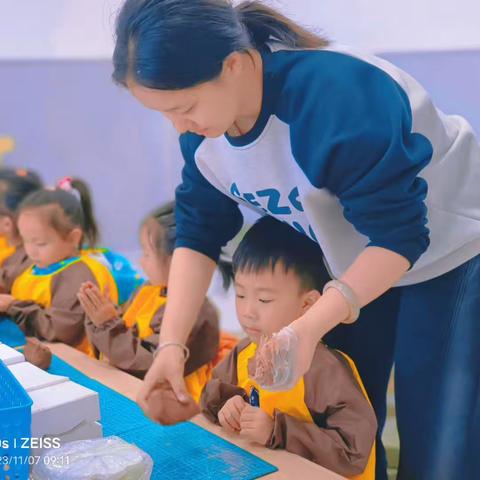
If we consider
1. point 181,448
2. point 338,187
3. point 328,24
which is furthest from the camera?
point 328,24

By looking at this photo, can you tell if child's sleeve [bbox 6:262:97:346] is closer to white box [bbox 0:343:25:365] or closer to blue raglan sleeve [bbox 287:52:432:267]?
white box [bbox 0:343:25:365]

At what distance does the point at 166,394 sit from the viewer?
3.87 feet

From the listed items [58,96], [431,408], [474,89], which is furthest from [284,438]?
[58,96]

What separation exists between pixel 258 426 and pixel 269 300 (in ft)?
0.82

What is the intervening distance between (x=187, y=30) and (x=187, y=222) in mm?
436

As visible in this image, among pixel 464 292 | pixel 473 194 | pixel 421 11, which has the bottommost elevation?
pixel 464 292

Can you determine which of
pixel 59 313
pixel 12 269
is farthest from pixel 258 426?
pixel 12 269

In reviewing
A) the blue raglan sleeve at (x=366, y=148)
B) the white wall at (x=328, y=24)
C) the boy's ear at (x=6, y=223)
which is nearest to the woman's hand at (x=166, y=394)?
the blue raglan sleeve at (x=366, y=148)

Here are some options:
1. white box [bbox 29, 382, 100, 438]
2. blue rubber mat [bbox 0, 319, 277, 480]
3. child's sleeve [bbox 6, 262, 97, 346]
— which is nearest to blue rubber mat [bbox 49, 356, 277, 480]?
blue rubber mat [bbox 0, 319, 277, 480]

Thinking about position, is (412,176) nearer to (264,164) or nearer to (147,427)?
(264,164)

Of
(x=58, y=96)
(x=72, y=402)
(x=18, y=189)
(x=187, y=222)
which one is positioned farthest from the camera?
(x=58, y=96)

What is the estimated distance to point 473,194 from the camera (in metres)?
1.24

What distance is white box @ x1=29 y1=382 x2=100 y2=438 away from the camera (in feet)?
3.53

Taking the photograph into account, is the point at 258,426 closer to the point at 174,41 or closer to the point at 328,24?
the point at 174,41
